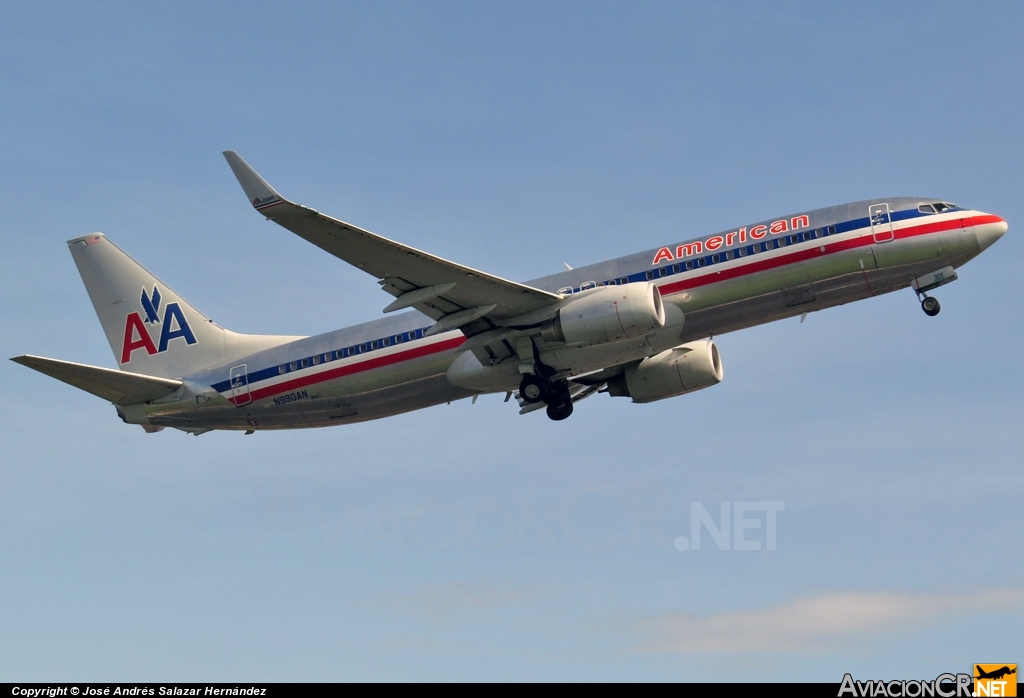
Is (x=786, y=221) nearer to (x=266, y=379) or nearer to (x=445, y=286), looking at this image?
(x=445, y=286)

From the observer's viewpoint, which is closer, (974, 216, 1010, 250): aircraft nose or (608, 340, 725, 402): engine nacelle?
(974, 216, 1010, 250): aircraft nose

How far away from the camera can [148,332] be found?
47438 millimetres

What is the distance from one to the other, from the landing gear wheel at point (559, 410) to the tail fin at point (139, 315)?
13.3m

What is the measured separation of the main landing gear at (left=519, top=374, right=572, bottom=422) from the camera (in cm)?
4100

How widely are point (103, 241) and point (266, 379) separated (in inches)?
418

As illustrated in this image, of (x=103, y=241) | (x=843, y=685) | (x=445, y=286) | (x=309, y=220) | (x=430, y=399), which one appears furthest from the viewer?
(x=103, y=241)

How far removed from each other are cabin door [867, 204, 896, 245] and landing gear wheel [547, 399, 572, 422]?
1289 centimetres

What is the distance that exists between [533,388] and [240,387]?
11.7 meters

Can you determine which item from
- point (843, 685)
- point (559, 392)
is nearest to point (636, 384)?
point (559, 392)

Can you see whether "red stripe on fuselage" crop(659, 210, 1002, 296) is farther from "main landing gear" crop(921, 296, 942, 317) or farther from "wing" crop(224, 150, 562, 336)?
"wing" crop(224, 150, 562, 336)

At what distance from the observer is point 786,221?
128ft

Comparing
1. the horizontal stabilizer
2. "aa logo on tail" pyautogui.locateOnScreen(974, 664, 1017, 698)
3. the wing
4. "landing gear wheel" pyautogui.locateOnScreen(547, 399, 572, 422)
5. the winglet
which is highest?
the winglet

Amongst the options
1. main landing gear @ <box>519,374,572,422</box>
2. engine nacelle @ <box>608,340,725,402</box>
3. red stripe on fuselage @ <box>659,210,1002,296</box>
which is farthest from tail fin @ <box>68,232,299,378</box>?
red stripe on fuselage @ <box>659,210,1002,296</box>

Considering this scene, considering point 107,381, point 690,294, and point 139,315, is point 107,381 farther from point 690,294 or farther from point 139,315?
point 690,294
